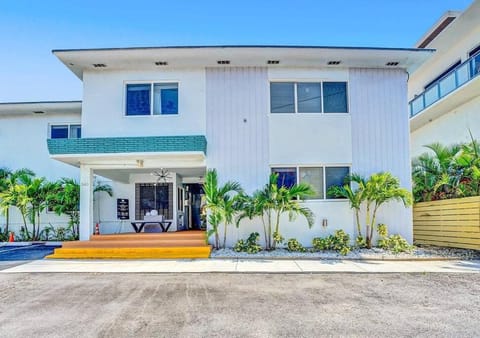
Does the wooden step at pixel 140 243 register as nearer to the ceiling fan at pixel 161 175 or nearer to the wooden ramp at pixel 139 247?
the wooden ramp at pixel 139 247

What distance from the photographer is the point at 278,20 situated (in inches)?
536

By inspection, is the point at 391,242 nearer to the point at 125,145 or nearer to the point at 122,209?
the point at 125,145

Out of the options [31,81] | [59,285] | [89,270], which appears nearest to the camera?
[59,285]

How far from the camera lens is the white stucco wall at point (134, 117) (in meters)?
12.2

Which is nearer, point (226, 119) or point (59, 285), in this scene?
point (59, 285)

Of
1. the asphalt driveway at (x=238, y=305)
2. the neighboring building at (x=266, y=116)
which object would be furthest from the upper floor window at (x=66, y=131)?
the asphalt driveway at (x=238, y=305)

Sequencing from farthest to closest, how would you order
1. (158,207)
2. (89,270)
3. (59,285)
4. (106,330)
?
1. (158,207)
2. (89,270)
3. (59,285)
4. (106,330)

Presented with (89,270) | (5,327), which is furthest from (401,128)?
(5,327)

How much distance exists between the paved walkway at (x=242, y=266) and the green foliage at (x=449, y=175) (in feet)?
9.28

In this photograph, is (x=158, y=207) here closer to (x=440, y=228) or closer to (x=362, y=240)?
(x=362, y=240)

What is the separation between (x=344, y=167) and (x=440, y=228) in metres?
3.94

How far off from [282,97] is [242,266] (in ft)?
20.4

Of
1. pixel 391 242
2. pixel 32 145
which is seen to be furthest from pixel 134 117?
pixel 391 242

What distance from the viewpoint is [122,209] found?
1439 centimetres
